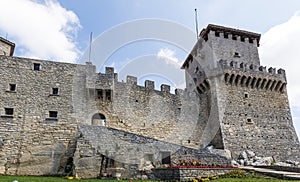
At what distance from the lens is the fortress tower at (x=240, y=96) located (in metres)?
17.9

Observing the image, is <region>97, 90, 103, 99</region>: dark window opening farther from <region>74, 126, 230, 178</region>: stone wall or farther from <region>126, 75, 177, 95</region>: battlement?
<region>74, 126, 230, 178</region>: stone wall

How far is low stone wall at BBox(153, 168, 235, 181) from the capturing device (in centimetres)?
994

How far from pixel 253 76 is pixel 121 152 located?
12898mm

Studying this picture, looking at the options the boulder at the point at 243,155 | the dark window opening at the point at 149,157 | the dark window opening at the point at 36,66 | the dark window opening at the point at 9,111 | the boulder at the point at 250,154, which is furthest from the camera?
the boulder at the point at 250,154

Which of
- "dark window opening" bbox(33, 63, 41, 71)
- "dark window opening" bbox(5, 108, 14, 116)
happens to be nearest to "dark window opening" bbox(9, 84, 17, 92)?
"dark window opening" bbox(5, 108, 14, 116)

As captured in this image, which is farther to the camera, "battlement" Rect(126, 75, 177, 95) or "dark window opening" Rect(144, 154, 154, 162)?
"battlement" Rect(126, 75, 177, 95)

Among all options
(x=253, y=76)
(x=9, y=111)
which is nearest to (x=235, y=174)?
(x=253, y=76)

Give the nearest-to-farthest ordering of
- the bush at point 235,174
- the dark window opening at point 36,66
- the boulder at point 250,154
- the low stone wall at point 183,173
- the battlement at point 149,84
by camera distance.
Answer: the low stone wall at point 183,173
the bush at point 235,174
the dark window opening at point 36,66
the boulder at point 250,154
the battlement at point 149,84

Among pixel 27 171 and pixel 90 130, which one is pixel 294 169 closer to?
pixel 90 130

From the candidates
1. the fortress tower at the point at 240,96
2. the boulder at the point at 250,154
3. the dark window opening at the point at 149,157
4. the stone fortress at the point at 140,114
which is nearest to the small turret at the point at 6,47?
the stone fortress at the point at 140,114

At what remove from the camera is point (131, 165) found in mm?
11484

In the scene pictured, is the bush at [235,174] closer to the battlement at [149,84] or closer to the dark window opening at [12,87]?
the battlement at [149,84]

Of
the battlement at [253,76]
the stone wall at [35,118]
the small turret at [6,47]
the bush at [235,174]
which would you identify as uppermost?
the small turret at [6,47]

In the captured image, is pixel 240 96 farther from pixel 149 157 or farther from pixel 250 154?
pixel 149 157
